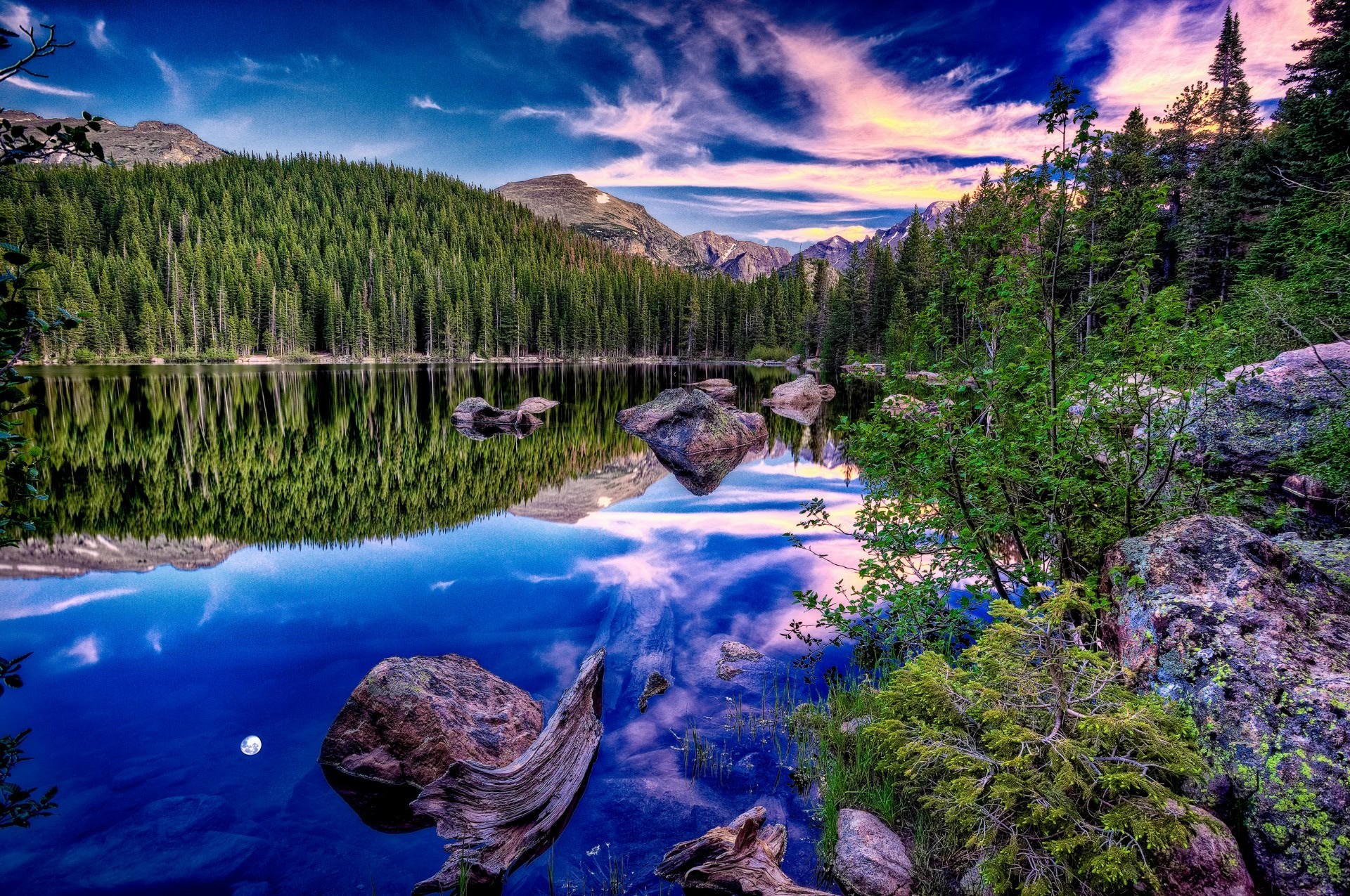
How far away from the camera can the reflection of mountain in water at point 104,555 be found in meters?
9.88

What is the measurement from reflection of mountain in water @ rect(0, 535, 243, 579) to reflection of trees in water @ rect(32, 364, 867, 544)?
1.65 feet

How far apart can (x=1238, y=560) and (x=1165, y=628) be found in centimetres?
78

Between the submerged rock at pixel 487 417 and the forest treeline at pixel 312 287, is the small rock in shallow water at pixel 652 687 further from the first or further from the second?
the forest treeline at pixel 312 287

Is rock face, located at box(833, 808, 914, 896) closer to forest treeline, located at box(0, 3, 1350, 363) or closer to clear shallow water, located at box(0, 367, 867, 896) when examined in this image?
clear shallow water, located at box(0, 367, 867, 896)

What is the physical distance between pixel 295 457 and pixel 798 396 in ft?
96.3

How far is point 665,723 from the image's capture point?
19.7 ft

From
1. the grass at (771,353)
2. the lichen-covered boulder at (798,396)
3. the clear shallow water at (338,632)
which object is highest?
the grass at (771,353)

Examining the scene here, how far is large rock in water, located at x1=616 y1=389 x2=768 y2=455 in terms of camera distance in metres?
22.0

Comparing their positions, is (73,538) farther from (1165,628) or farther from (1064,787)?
(1165,628)

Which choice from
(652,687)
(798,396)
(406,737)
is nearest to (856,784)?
(652,687)

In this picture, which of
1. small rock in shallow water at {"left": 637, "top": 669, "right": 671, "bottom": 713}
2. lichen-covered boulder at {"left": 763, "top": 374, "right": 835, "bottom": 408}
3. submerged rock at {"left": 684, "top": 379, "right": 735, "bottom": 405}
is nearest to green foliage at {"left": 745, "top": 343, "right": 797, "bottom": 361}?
submerged rock at {"left": 684, "top": 379, "right": 735, "bottom": 405}

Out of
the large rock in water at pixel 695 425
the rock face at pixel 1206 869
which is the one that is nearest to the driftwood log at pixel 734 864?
the rock face at pixel 1206 869

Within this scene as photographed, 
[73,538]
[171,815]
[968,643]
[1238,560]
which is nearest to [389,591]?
[171,815]

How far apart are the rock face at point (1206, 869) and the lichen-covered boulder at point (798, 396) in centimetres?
3520
